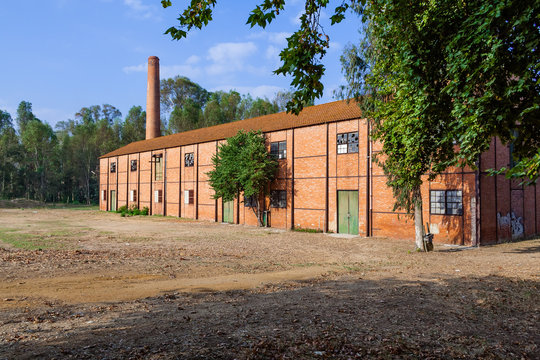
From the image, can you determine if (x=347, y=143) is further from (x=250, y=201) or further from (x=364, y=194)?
(x=250, y=201)

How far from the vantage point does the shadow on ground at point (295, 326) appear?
13.7 feet

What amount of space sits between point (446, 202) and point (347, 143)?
19.6ft

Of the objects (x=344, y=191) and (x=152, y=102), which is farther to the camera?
(x=152, y=102)

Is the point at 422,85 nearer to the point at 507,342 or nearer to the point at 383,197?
the point at 507,342

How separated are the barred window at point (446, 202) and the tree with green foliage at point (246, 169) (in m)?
9.83

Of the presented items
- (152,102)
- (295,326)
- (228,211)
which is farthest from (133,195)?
(295,326)

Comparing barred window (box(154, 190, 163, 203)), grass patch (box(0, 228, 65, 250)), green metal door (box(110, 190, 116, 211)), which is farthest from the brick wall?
green metal door (box(110, 190, 116, 211))

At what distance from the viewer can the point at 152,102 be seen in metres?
42.3

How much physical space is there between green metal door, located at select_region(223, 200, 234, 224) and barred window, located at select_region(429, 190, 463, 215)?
1441cm

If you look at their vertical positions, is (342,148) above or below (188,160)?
below

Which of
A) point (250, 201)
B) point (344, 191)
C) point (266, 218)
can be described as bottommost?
point (266, 218)

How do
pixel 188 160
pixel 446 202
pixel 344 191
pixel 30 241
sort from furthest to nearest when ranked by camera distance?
pixel 188 160 → pixel 344 191 → pixel 446 202 → pixel 30 241

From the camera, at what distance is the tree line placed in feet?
180

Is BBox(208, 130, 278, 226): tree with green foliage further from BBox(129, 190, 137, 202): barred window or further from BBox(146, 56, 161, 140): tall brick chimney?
BBox(146, 56, 161, 140): tall brick chimney
